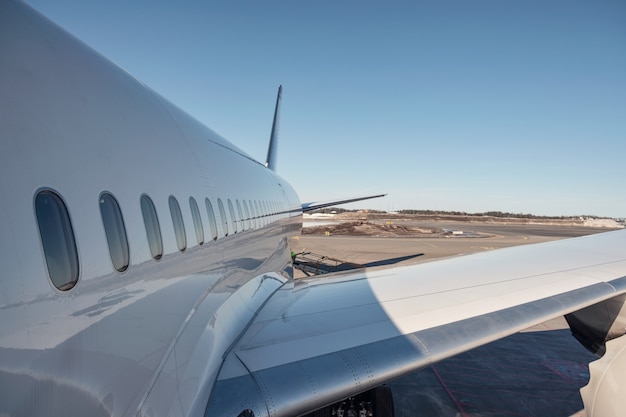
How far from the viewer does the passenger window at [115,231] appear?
2.40 m

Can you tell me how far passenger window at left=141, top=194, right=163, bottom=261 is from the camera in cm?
297

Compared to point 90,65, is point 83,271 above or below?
below

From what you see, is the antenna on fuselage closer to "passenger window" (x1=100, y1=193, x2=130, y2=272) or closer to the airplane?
the airplane

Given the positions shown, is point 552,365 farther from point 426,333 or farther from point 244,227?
point 244,227

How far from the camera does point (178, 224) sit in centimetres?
362

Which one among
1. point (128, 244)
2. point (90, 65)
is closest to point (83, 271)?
point (128, 244)

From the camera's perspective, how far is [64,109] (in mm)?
2211

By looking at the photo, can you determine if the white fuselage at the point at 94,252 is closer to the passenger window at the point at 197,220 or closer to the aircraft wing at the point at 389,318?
the passenger window at the point at 197,220

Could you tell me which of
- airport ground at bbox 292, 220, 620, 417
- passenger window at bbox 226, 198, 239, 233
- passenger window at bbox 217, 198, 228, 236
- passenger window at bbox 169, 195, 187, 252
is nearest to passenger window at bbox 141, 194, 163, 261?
passenger window at bbox 169, 195, 187, 252

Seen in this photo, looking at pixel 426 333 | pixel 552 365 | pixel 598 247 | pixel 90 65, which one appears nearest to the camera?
pixel 90 65

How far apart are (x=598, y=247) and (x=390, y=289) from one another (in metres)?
4.33

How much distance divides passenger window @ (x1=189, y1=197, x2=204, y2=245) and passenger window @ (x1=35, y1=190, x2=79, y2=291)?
6.65ft

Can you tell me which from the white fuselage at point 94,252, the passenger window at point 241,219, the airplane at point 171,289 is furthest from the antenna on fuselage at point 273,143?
the white fuselage at point 94,252

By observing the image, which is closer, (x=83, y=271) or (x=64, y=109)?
(x=83, y=271)
